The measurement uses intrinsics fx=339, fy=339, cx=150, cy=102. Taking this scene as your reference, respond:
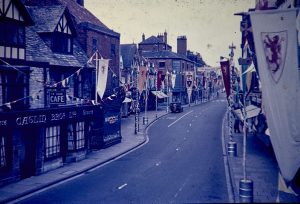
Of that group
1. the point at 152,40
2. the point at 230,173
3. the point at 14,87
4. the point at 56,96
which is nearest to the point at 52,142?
the point at 56,96

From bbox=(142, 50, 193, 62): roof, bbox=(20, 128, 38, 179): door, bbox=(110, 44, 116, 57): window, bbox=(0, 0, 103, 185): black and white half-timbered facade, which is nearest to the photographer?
bbox=(0, 0, 103, 185): black and white half-timbered facade

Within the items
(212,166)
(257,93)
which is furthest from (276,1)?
(212,166)

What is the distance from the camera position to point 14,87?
18.6m

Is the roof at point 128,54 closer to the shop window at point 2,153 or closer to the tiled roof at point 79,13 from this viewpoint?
the tiled roof at point 79,13

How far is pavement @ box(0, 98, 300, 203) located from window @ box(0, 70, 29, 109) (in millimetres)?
4326

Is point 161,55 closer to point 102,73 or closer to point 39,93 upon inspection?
point 102,73

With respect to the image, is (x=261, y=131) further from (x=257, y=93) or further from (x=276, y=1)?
(x=276, y=1)

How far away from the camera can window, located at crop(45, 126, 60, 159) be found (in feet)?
70.0

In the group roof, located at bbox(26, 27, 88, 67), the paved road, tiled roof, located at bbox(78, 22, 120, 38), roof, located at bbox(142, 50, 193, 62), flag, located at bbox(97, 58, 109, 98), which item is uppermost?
roof, located at bbox(142, 50, 193, 62)

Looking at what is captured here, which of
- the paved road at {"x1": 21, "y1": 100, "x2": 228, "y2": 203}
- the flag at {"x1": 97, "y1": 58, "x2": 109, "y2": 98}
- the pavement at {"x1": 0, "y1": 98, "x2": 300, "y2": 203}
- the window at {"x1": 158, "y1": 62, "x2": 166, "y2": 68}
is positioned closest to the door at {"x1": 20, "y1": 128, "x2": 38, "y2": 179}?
the pavement at {"x1": 0, "y1": 98, "x2": 300, "y2": 203}

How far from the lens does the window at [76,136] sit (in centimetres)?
2367

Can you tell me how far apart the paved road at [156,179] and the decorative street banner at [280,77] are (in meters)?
5.61

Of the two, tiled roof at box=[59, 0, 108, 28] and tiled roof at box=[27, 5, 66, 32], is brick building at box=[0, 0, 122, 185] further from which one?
tiled roof at box=[59, 0, 108, 28]

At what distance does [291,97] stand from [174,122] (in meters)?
37.2
